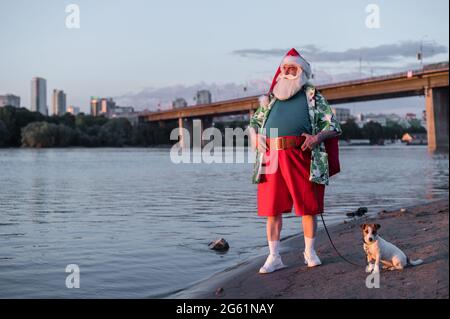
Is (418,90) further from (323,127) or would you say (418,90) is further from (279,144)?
(279,144)

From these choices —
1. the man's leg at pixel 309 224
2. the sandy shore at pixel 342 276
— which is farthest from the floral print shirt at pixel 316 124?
the sandy shore at pixel 342 276

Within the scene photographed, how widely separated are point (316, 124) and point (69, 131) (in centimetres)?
10761

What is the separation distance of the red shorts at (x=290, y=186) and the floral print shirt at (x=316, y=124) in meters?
0.07

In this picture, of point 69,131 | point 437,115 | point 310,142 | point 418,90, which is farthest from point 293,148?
point 69,131

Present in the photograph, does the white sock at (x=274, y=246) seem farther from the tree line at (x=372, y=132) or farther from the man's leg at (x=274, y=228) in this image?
the tree line at (x=372, y=132)

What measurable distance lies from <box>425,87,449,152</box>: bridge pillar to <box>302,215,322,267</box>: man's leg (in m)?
63.7

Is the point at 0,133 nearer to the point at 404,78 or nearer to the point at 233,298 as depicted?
the point at 404,78

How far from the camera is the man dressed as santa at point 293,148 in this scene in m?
5.85

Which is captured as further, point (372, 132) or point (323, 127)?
point (372, 132)

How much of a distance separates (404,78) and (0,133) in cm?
7389

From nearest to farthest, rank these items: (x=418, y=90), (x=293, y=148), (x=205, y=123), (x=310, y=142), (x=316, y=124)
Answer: (x=310, y=142) → (x=293, y=148) → (x=316, y=124) → (x=418, y=90) → (x=205, y=123)

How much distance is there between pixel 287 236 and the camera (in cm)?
984

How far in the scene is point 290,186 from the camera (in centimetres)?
586

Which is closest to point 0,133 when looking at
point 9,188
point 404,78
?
point 404,78
